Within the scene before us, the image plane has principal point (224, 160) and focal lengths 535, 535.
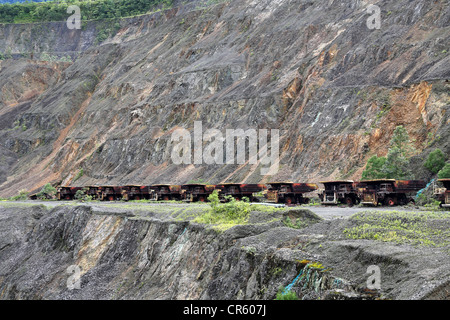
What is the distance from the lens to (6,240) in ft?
111

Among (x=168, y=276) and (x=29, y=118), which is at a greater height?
(x=29, y=118)

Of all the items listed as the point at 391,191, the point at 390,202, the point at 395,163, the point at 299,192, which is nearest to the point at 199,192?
the point at 299,192

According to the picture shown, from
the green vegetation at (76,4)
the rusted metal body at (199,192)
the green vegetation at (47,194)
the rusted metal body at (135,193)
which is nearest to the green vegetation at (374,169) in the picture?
the rusted metal body at (199,192)

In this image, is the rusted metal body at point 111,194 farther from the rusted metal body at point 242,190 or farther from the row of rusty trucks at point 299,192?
the rusted metal body at point 242,190

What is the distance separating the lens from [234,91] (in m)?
63.6

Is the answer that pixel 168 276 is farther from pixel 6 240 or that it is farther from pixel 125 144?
pixel 125 144

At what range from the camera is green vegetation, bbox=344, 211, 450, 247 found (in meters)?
13.9

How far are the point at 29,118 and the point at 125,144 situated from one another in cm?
3353

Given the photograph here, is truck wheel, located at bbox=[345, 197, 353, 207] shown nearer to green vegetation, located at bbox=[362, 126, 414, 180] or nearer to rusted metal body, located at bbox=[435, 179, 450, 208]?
green vegetation, located at bbox=[362, 126, 414, 180]

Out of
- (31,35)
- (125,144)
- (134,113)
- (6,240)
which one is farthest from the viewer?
(31,35)

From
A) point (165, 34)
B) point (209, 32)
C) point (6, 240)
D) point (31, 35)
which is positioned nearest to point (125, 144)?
point (209, 32)

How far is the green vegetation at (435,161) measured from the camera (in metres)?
31.6

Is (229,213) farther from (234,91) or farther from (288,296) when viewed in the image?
(234,91)

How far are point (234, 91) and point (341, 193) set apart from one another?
3358cm
